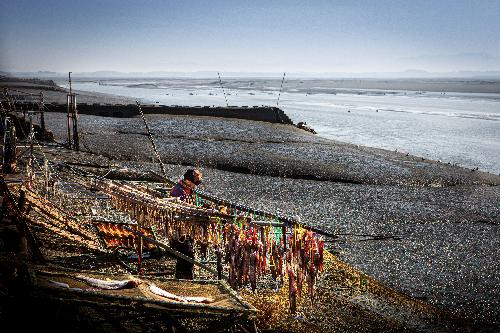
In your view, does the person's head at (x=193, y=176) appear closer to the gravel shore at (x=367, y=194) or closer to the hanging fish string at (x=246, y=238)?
the hanging fish string at (x=246, y=238)

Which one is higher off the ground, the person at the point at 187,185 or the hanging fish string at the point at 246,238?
the person at the point at 187,185

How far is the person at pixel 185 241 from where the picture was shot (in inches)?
322

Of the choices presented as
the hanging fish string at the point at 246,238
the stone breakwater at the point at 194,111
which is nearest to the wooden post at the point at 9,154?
the hanging fish string at the point at 246,238

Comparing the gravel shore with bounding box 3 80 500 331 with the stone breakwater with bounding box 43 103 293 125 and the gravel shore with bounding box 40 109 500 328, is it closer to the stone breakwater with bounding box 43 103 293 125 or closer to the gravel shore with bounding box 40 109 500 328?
the gravel shore with bounding box 40 109 500 328

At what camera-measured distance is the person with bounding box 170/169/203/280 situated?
8180 mm

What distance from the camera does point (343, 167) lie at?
23094 mm

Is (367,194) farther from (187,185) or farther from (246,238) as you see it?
(246,238)

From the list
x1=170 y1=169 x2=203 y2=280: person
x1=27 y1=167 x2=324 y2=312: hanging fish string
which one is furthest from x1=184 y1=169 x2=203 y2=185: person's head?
x1=27 y1=167 x2=324 y2=312: hanging fish string

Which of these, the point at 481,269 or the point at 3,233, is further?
the point at 481,269

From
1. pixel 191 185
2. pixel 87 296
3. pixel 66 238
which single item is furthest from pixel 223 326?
pixel 66 238

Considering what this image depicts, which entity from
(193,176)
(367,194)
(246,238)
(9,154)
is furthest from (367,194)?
(9,154)

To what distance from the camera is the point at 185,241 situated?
812cm

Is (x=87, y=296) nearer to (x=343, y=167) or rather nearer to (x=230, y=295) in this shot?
(x=230, y=295)

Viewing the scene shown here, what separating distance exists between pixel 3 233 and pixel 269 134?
86.4 feet
